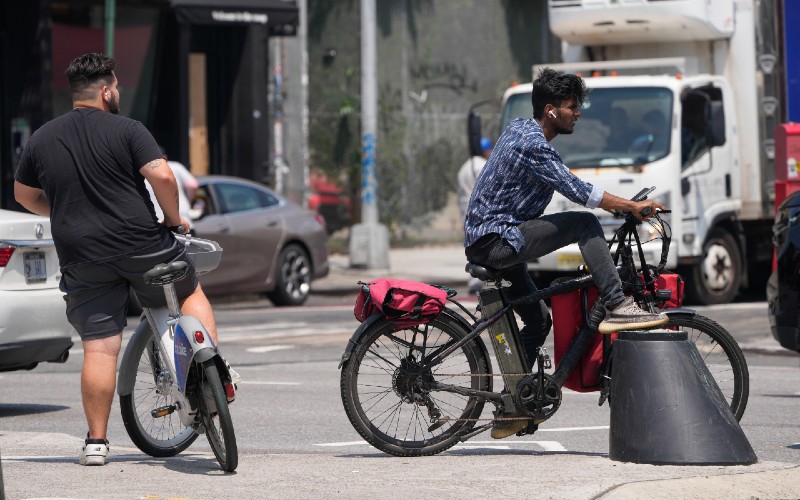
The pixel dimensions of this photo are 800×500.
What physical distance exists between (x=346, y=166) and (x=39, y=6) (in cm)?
712

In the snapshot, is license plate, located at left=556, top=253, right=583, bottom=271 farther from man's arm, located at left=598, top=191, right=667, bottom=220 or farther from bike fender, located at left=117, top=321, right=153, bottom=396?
bike fender, located at left=117, top=321, right=153, bottom=396

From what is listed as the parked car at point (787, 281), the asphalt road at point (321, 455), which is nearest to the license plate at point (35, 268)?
the asphalt road at point (321, 455)

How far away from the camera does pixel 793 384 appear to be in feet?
36.2

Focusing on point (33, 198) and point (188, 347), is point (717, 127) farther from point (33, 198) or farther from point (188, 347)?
point (188, 347)

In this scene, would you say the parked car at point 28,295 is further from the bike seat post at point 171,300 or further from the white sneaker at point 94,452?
the bike seat post at point 171,300

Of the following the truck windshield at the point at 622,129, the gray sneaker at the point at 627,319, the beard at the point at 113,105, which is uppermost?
the truck windshield at the point at 622,129

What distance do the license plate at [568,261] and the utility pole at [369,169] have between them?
661cm

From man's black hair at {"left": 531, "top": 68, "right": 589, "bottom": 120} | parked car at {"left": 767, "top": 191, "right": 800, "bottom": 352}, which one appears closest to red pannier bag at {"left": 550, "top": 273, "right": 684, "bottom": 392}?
man's black hair at {"left": 531, "top": 68, "right": 589, "bottom": 120}

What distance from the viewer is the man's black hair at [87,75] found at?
7.15m

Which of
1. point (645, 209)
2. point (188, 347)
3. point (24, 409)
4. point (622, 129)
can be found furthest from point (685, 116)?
point (188, 347)

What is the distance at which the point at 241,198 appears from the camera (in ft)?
58.4

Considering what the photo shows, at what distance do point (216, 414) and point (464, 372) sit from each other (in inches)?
49.4

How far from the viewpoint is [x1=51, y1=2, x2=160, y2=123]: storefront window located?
2220 cm

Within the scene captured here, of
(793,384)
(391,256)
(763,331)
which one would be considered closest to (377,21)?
(391,256)
